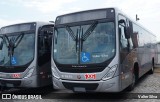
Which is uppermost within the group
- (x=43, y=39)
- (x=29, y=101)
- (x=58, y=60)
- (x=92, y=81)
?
(x=43, y=39)

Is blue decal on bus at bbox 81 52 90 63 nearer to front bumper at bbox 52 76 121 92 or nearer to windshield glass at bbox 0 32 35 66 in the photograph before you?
front bumper at bbox 52 76 121 92

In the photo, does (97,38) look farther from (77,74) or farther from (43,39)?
(43,39)

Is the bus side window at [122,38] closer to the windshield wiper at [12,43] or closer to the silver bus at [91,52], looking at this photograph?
the silver bus at [91,52]

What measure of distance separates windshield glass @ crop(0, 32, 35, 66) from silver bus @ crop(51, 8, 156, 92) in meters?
1.31

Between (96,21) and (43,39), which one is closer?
(96,21)

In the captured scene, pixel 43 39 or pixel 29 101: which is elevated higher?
pixel 43 39

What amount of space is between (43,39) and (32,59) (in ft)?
3.35

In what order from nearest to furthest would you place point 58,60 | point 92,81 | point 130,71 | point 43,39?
1. point 92,81
2. point 58,60
3. point 130,71
4. point 43,39

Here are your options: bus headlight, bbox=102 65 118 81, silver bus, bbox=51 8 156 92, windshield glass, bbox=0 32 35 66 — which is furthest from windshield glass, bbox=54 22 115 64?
windshield glass, bbox=0 32 35 66

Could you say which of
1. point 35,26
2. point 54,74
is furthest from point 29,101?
point 35,26

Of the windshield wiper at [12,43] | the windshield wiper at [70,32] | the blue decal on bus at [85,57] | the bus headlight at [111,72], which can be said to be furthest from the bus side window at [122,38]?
the windshield wiper at [12,43]

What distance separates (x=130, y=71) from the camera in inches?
372

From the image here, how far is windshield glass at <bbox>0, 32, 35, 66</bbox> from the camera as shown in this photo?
9711 mm

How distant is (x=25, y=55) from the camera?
9750 millimetres
